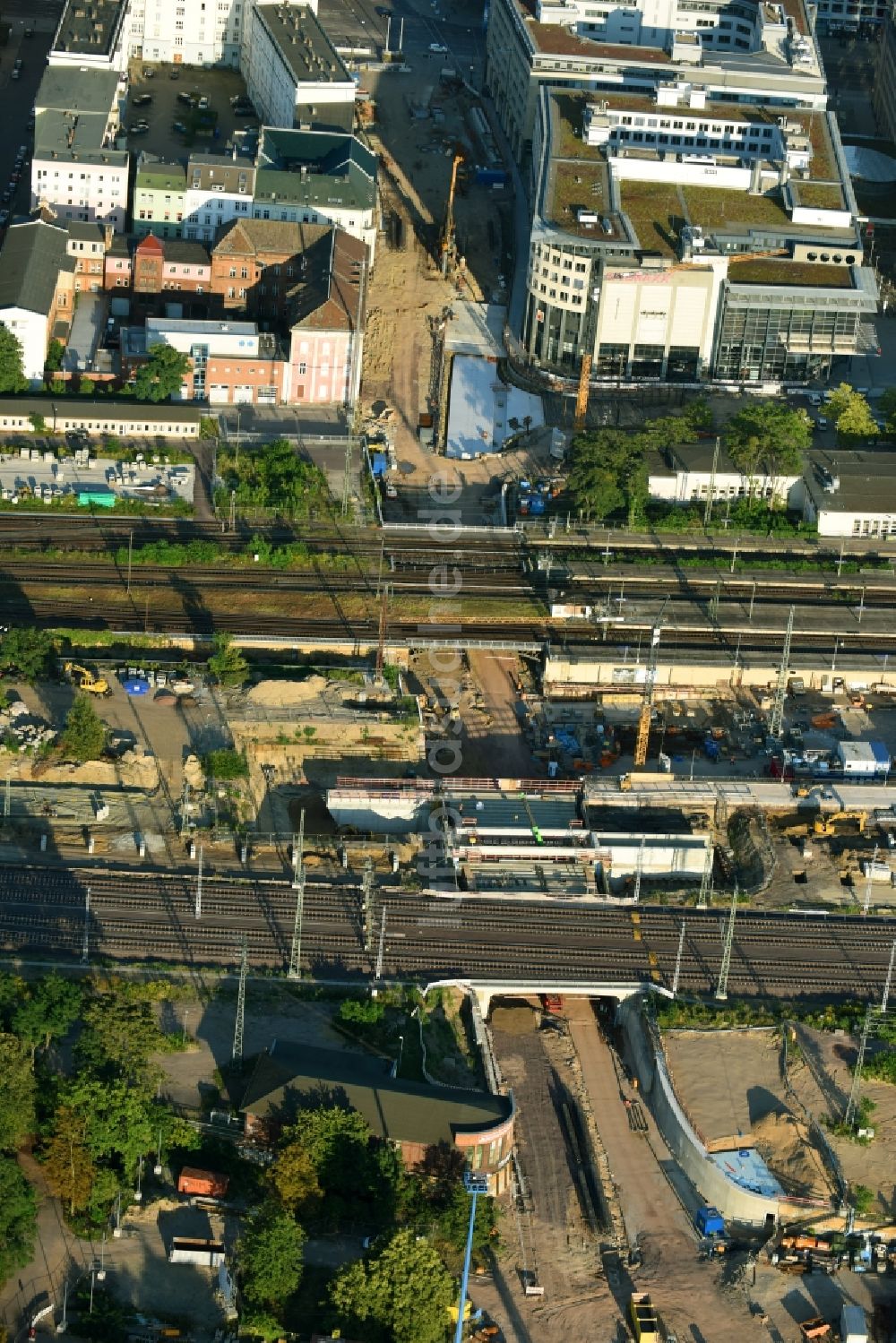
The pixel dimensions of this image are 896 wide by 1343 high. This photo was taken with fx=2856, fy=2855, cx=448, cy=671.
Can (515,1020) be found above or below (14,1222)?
below

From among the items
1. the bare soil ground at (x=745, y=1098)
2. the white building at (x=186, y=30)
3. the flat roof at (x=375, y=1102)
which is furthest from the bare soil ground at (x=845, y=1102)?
the white building at (x=186, y=30)

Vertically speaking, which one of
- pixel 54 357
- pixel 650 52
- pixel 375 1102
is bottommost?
pixel 375 1102

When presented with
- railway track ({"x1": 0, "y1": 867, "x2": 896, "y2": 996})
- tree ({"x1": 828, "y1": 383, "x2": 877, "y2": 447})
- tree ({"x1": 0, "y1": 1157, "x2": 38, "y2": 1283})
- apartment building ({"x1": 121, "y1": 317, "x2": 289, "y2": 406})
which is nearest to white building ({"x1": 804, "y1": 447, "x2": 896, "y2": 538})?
tree ({"x1": 828, "y1": 383, "x2": 877, "y2": 447})

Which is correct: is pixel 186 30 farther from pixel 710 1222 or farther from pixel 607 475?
pixel 710 1222

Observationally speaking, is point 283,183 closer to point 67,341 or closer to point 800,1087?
point 67,341

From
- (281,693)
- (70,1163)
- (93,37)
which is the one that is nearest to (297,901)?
(281,693)

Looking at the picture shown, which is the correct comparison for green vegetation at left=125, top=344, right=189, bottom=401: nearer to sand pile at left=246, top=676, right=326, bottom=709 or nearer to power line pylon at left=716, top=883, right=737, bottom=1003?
sand pile at left=246, top=676, right=326, bottom=709

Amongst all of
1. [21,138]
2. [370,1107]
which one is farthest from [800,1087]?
[21,138]
